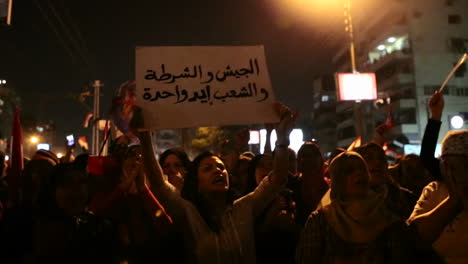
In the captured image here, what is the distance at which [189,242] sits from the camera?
2.72 meters

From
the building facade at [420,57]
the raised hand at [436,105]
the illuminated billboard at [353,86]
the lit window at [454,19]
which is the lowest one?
the raised hand at [436,105]

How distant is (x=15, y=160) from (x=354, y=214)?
11.4 ft

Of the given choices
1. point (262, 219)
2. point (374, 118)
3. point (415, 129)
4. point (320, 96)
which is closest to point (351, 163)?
point (262, 219)

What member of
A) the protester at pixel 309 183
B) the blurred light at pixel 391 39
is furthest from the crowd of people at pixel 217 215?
the blurred light at pixel 391 39

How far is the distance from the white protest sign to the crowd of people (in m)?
0.19

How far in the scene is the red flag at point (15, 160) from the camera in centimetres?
378

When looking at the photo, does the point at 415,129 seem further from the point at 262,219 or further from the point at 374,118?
the point at 262,219

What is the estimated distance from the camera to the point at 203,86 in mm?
3174

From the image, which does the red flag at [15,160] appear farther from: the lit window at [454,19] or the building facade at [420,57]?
the lit window at [454,19]

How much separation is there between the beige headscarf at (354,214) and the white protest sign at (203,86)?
0.76 m

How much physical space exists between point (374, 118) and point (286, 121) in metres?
44.2

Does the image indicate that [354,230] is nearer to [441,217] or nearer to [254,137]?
[441,217]

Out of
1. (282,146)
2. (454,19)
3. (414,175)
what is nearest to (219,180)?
(282,146)

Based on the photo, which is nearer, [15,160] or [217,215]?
[217,215]
